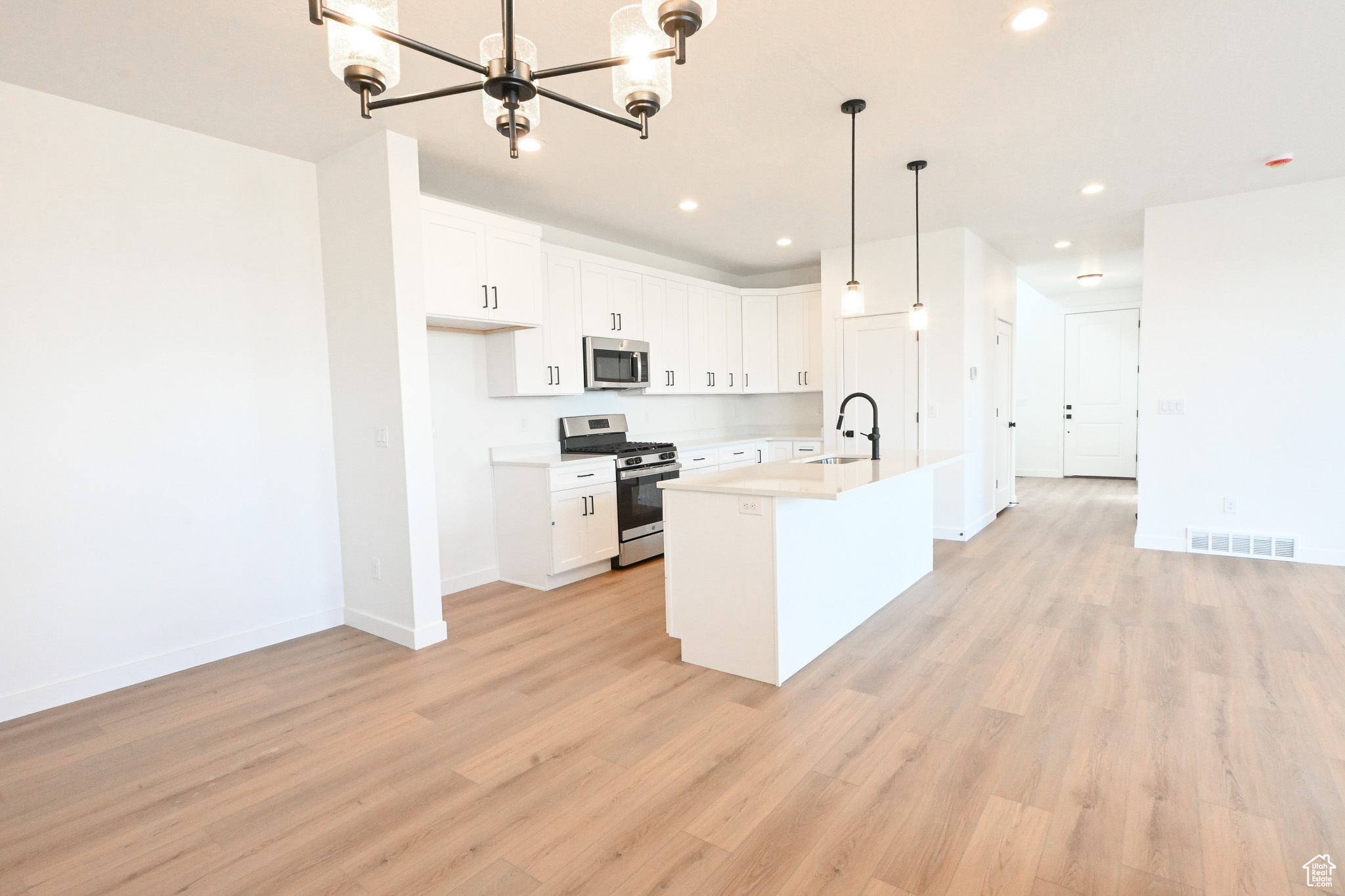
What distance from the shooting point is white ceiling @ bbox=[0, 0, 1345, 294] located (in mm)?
2355

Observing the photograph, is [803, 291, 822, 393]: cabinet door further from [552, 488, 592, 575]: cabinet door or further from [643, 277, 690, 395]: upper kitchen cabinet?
[552, 488, 592, 575]: cabinet door

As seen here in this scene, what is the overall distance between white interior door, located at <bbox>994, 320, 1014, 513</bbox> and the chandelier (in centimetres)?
585

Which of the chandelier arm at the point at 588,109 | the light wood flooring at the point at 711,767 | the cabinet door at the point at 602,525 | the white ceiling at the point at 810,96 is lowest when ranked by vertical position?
the light wood flooring at the point at 711,767

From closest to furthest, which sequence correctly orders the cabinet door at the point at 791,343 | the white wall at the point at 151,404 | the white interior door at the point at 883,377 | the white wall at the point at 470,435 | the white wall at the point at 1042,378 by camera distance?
the white wall at the point at 151,404
the white wall at the point at 470,435
the white interior door at the point at 883,377
the cabinet door at the point at 791,343
the white wall at the point at 1042,378

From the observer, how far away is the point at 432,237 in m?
3.66

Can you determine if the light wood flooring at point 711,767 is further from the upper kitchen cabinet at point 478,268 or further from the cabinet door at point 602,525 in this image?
the upper kitchen cabinet at point 478,268

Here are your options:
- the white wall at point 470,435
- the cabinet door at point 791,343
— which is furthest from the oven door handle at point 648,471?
the cabinet door at point 791,343

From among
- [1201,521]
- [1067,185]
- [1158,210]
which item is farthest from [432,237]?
[1201,521]

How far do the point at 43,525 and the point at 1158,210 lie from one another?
7.17 metres

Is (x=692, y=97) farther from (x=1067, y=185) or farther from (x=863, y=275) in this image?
(x=863, y=275)

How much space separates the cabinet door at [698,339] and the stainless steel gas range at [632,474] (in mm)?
953

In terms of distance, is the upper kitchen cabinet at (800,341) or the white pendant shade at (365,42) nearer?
the white pendant shade at (365,42)

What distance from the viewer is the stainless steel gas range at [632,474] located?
488cm

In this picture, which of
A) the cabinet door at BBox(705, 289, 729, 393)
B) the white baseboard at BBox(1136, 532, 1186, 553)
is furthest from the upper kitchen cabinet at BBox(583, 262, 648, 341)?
the white baseboard at BBox(1136, 532, 1186, 553)
